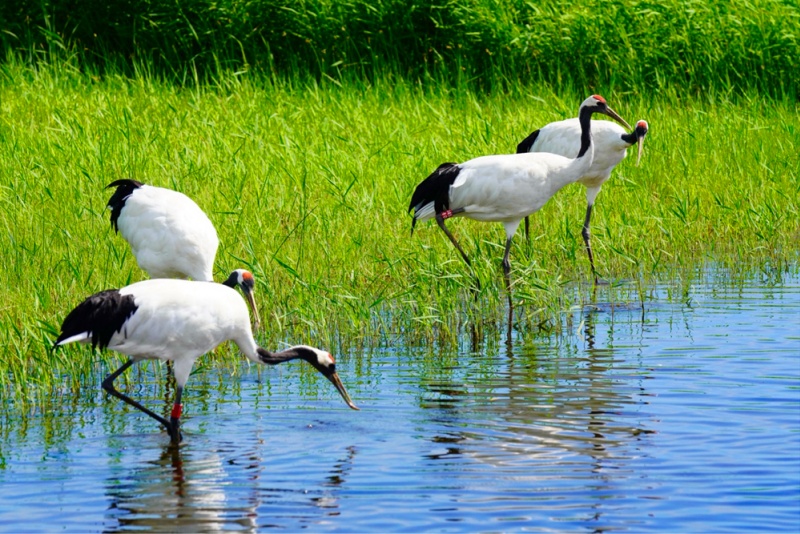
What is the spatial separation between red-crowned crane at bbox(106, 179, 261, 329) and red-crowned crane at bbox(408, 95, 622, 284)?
6.31ft

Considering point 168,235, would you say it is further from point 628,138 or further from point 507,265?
point 628,138

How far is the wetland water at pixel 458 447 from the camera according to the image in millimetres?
4953

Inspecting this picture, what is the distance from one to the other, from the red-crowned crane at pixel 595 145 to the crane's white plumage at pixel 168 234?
2.94 m

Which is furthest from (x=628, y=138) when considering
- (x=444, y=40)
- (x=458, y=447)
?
(x=444, y=40)

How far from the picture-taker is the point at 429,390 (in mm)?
6688

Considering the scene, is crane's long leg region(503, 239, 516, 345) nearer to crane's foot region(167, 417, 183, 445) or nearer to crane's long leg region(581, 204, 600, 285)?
crane's long leg region(581, 204, 600, 285)

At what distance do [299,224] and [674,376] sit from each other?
3.24 meters

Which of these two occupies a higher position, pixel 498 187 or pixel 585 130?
pixel 585 130

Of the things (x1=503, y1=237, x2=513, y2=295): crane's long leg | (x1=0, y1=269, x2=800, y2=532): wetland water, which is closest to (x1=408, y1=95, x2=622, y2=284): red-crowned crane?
(x1=503, y1=237, x2=513, y2=295): crane's long leg

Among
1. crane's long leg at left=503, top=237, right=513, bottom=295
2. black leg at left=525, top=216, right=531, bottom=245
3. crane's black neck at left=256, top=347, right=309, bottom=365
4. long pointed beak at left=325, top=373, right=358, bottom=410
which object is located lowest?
long pointed beak at left=325, top=373, right=358, bottom=410

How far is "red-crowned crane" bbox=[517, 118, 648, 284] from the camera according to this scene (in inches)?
386

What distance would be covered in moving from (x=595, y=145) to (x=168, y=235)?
12.7ft

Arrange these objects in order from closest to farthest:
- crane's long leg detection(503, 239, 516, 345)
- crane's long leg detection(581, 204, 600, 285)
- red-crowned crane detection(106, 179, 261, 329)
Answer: red-crowned crane detection(106, 179, 261, 329)
crane's long leg detection(503, 239, 516, 345)
crane's long leg detection(581, 204, 600, 285)

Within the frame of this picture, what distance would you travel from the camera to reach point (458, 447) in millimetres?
5762
